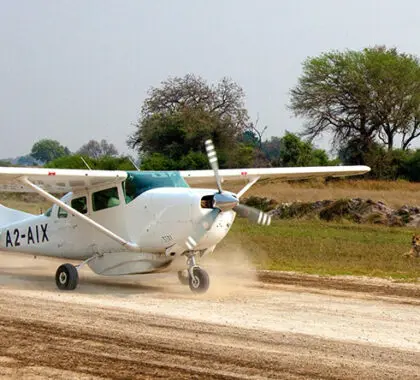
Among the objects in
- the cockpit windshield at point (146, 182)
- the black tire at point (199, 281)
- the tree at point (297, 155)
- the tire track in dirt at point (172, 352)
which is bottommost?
the tire track in dirt at point (172, 352)

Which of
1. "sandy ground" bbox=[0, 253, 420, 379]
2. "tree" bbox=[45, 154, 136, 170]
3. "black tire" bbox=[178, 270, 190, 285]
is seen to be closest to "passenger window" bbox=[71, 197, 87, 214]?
"sandy ground" bbox=[0, 253, 420, 379]

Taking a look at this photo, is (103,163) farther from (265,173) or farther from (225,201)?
(225,201)

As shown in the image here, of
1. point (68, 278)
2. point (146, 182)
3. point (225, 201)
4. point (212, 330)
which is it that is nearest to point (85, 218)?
point (68, 278)

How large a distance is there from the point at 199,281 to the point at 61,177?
10.7 ft

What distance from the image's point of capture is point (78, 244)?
17844 mm

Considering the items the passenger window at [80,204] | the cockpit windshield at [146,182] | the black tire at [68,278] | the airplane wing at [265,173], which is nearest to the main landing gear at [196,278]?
the cockpit windshield at [146,182]

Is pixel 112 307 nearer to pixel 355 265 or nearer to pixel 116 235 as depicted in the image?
pixel 116 235

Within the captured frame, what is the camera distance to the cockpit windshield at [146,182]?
1642 cm

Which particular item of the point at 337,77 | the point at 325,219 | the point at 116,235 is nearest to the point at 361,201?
the point at 325,219

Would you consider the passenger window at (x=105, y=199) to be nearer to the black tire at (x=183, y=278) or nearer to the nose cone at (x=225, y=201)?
the black tire at (x=183, y=278)

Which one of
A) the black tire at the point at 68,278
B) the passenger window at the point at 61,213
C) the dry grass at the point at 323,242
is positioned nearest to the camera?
the black tire at the point at 68,278

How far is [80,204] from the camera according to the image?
17.9m

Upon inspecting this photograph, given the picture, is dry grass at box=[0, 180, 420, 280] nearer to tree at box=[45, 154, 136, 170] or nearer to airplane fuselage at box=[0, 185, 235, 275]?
airplane fuselage at box=[0, 185, 235, 275]

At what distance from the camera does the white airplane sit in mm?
15469
